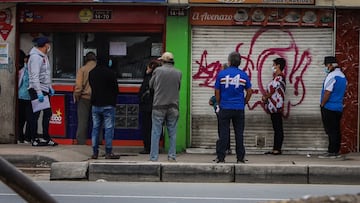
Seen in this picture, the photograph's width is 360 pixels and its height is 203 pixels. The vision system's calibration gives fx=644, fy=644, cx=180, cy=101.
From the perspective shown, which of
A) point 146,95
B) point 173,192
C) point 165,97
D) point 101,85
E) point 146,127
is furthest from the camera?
point 146,127

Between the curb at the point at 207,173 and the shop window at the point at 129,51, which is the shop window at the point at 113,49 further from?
the curb at the point at 207,173

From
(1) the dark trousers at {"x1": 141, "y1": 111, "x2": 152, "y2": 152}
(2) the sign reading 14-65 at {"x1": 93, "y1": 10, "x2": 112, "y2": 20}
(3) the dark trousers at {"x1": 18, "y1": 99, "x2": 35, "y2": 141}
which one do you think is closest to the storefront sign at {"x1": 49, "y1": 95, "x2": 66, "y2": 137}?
(3) the dark trousers at {"x1": 18, "y1": 99, "x2": 35, "y2": 141}

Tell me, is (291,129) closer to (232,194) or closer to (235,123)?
(235,123)

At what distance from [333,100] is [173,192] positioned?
14.5 ft

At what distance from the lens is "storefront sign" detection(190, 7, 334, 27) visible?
12.9 m

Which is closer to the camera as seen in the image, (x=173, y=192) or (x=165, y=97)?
(x=173, y=192)

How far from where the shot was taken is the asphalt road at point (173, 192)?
8258 millimetres

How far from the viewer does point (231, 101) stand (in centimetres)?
1071

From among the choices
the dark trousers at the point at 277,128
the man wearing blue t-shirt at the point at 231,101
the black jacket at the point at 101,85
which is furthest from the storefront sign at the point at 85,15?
the dark trousers at the point at 277,128

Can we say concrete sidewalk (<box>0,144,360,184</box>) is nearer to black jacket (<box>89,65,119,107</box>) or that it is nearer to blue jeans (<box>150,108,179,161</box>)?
blue jeans (<box>150,108,179,161</box>)

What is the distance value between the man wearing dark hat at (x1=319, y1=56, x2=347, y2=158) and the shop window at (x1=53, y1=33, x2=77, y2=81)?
17.3 ft

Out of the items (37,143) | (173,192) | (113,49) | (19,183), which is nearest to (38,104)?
(37,143)

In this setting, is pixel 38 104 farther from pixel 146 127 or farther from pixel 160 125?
pixel 160 125

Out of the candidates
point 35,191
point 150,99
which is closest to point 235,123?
point 150,99
